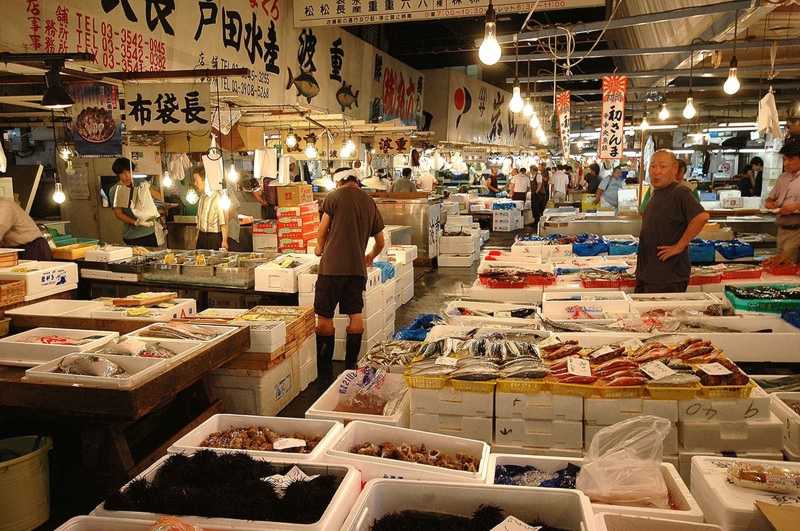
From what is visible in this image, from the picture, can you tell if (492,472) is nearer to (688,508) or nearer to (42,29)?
(688,508)

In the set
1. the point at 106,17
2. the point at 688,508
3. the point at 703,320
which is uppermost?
the point at 106,17

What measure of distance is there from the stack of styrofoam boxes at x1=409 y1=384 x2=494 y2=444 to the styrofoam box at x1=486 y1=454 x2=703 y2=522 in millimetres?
620

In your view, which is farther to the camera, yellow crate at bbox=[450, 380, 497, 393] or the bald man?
the bald man

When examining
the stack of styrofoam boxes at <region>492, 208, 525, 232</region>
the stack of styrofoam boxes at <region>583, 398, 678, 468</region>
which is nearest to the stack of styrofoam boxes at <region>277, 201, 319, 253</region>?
the stack of styrofoam boxes at <region>583, 398, 678, 468</region>

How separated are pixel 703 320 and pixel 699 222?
3.85 ft

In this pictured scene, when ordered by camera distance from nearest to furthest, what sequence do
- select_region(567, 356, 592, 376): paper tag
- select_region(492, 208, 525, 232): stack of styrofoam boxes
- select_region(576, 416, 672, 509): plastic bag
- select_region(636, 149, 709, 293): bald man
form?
1. select_region(576, 416, 672, 509): plastic bag
2. select_region(567, 356, 592, 376): paper tag
3. select_region(636, 149, 709, 293): bald man
4. select_region(492, 208, 525, 232): stack of styrofoam boxes

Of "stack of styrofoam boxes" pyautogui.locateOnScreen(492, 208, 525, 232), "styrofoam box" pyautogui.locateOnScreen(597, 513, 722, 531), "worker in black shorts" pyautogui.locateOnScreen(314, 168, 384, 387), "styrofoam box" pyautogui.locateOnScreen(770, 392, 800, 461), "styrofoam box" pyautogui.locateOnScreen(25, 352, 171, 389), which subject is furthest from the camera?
"stack of styrofoam boxes" pyautogui.locateOnScreen(492, 208, 525, 232)

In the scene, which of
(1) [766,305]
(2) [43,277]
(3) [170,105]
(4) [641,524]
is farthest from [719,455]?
(2) [43,277]

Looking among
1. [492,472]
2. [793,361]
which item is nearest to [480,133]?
[793,361]

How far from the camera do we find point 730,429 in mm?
3588

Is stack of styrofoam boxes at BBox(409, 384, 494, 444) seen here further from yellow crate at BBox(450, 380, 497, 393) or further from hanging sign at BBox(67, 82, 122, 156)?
hanging sign at BBox(67, 82, 122, 156)

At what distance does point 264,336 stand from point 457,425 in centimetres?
257

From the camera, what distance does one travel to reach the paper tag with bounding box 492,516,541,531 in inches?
92.6

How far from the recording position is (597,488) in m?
2.76
